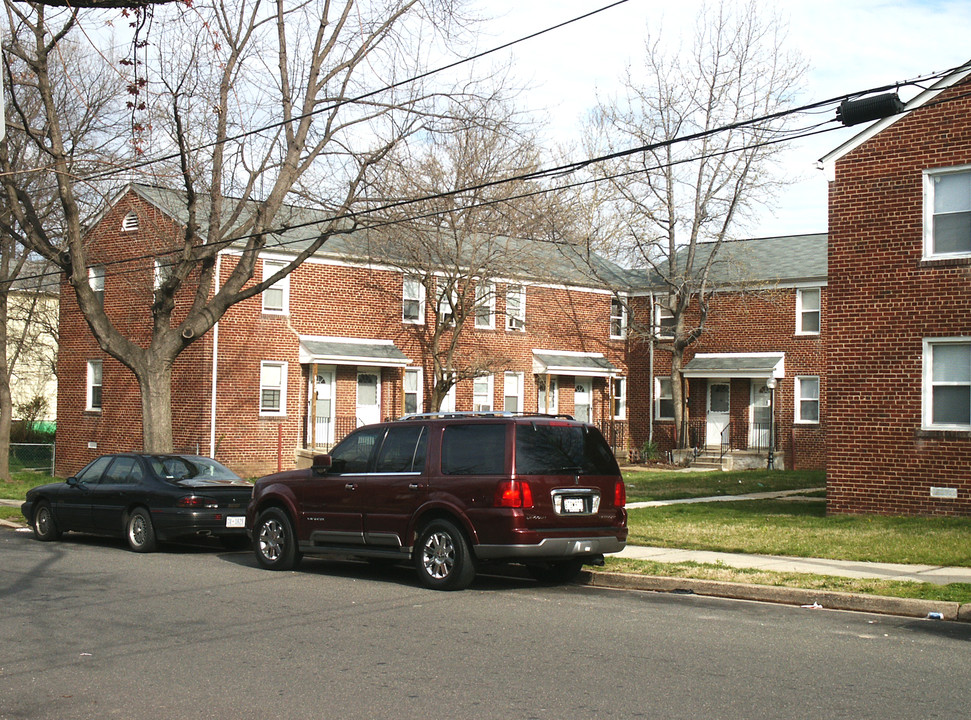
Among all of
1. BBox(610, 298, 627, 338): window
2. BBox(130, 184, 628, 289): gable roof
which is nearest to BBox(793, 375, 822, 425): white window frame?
BBox(130, 184, 628, 289): gable roof

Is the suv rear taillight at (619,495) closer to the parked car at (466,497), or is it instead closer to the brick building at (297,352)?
the parked car at (466,497)

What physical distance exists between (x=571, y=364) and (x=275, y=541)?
23482 millimetres

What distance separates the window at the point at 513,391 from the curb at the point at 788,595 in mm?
23059

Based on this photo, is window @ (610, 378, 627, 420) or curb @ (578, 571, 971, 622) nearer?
curb @ (578, 571, 971, 622)

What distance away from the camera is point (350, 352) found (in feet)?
102

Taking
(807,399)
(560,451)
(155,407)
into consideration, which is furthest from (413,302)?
(560,451)

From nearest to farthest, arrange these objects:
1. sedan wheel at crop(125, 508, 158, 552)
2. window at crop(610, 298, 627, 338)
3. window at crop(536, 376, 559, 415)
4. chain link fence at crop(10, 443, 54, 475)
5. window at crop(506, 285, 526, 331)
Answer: sedan wheel at crop(125, 508, 158, 552)
window at crop(506, 285, 526, 331)
window at crop(536, 376, 559, 415)
chain link fence at crop(10, 443, 54, 475)
window at crop(610, 298, 627, 338)

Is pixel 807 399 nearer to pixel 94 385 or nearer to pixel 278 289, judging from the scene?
pixel 278 289

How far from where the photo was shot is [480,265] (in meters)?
31.0

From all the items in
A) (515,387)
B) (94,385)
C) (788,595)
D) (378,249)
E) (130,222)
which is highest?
(130,222)

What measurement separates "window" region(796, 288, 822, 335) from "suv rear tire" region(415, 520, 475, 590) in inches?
959

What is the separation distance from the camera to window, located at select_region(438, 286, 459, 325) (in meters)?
31.2

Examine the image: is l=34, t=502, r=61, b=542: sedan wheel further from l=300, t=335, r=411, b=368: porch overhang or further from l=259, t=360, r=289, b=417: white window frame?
l=300, t=335, r=411, b=368: porch overhang

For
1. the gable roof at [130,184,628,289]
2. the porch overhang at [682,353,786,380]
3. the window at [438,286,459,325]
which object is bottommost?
the porch overhang at [682,353,786,380]
